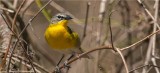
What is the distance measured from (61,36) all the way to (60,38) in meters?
0.02

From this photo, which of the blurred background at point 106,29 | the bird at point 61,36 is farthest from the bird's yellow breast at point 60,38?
the blurred background at point 106,29

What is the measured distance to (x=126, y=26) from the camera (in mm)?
4523

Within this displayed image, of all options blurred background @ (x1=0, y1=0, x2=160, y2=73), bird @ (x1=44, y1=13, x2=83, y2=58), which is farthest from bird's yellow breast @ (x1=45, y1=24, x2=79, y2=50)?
blurred background @ (x1=0, y1=0, x2=160, y2=73)

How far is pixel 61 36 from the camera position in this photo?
3438mm

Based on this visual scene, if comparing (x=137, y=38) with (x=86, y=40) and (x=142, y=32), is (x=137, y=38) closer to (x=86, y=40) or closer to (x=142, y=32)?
(x=142, y=32)

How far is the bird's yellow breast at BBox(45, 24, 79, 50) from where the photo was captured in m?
3.40

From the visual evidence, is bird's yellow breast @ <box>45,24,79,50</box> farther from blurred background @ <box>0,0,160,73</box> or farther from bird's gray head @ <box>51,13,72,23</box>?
blurred background @ <box>0,0,160,73</box>

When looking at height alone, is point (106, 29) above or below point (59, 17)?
below

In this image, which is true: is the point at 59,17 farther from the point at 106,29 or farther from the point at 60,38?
the point at 106,29

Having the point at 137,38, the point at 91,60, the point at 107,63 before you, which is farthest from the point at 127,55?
the point at 91,60

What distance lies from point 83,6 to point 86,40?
95 cm

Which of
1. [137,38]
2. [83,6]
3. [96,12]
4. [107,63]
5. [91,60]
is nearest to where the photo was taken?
[91,60]

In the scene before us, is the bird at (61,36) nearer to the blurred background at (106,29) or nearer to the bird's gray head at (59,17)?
the bird's gray head at (59,17)

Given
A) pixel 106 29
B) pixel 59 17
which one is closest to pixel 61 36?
pixel 59 17
